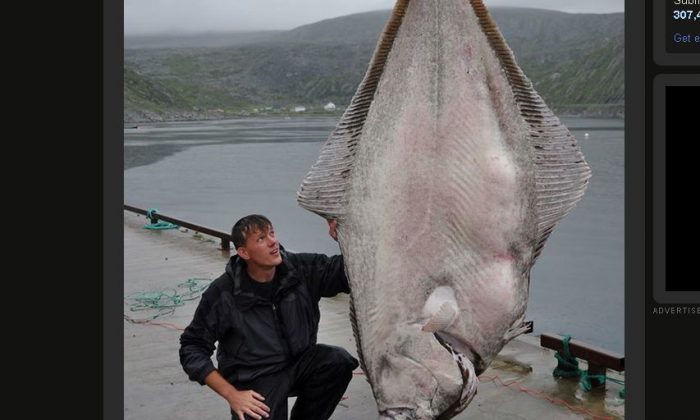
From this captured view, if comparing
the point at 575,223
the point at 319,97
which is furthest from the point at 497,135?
the point at 319,97

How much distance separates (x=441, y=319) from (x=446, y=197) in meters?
0.53

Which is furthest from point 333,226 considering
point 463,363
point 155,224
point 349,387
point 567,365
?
point 155,224

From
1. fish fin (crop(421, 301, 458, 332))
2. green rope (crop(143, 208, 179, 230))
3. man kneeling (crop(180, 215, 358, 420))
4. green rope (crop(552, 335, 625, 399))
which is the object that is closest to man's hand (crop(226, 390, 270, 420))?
man kneeling (crop(180, 215, 358, 420))

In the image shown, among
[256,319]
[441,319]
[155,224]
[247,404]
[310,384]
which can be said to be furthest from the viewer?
[155,224]

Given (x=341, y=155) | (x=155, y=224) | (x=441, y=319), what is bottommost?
(x=155, y=224)

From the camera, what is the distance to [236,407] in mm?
3592

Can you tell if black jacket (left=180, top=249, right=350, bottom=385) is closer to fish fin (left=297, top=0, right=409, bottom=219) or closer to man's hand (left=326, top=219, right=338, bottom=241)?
man's hand (left=326, top=219, right=338, bottom=241)

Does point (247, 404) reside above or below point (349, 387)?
above

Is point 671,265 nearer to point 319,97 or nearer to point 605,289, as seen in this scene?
point 605,289

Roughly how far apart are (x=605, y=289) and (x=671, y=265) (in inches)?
233

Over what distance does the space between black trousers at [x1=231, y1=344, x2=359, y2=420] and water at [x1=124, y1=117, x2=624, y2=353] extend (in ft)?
11.8

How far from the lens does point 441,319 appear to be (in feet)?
9.89

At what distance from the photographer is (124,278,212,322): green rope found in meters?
7.64

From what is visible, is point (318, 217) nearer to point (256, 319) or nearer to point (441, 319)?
point (256, 319)
